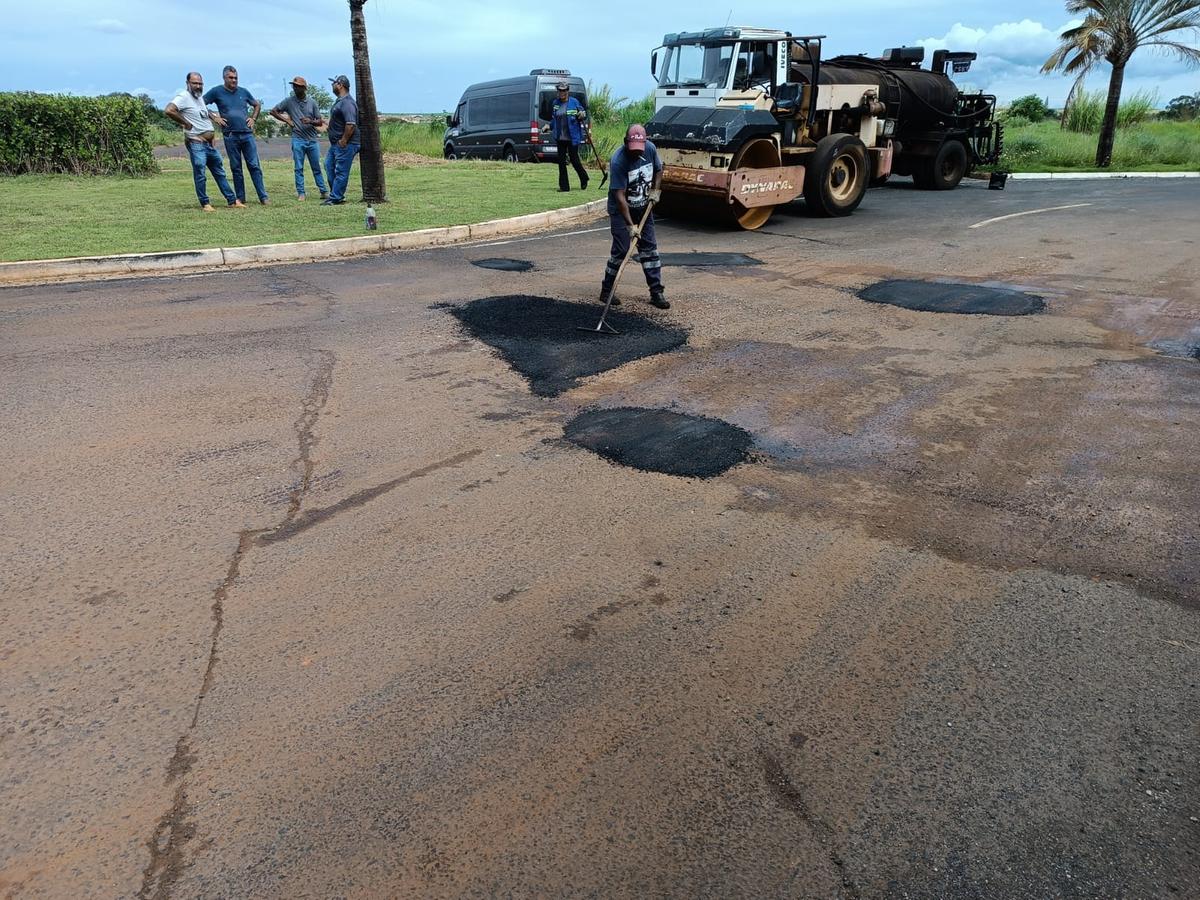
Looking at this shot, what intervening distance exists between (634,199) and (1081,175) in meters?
18.9

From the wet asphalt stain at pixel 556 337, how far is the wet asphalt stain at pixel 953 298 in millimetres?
2524

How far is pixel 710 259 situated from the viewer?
34.7ft

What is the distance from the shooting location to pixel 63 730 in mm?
2760

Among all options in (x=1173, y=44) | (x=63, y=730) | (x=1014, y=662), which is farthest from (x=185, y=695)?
(x=1173, y=44)

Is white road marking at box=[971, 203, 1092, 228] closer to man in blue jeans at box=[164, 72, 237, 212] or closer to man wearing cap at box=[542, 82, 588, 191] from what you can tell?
man wearing cap at box=[542, 82, 588, 191]

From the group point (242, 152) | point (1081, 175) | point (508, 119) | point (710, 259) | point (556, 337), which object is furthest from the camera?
point (508, 119)

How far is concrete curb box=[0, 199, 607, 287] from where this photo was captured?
30.5 feet

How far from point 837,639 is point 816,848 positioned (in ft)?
3.26

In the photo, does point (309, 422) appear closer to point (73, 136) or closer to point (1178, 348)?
point (1178, 348)

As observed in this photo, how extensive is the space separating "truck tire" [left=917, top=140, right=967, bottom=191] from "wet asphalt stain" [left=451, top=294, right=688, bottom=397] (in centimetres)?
1307

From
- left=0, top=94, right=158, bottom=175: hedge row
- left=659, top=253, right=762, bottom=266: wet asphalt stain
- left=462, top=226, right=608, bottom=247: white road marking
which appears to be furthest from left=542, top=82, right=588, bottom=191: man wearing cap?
left=0, top=94, right=158, bottom=175: hedge row

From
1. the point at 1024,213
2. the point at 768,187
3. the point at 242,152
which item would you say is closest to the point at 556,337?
the point at 768,187

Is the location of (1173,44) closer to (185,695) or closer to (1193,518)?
(1193,518)

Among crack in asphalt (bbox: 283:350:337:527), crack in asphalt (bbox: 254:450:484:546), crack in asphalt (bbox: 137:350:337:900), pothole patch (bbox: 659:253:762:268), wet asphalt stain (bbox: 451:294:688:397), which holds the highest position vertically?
pothole patch (bbox: 659:253:762:268)
